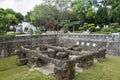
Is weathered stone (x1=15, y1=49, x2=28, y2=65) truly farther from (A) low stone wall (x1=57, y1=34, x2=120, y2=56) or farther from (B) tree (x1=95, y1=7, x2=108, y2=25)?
(B) tree (x1=95, y1=7, x2=108, y2=25)

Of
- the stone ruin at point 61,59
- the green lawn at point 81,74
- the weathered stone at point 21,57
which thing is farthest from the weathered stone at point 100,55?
the weathered stone at point 21,57

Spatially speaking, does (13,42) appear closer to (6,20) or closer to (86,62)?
(86,62)

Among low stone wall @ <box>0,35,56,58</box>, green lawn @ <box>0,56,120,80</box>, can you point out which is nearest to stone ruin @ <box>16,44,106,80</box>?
green lawn @ <box>0,56,120,80</box>

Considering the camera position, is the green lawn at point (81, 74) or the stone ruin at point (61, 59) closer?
the stone ruin at point (61, 59)

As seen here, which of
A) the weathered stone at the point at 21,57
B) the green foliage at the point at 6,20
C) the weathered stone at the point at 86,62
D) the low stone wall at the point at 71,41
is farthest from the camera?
the green foliage at the point at 6,20

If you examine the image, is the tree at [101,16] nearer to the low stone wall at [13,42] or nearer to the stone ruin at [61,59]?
the low stone wall at [13,42]

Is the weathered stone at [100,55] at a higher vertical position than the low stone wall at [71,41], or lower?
lower

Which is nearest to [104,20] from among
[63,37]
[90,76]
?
[63,37]

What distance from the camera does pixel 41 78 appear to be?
6.56m

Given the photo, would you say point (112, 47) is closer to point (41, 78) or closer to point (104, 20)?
point (41, 78)

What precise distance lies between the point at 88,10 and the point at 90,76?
83.4 feet

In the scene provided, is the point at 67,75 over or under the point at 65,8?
under

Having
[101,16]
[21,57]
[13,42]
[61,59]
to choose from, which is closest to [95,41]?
[21,57]

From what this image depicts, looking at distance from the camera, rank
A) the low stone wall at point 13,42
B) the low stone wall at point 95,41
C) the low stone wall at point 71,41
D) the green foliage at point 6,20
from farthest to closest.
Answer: the green foliage at point 6,20 → the low stone wall at point 95,41 → the low stone wall at point 71,41 → the low stone wall at point 13,42
